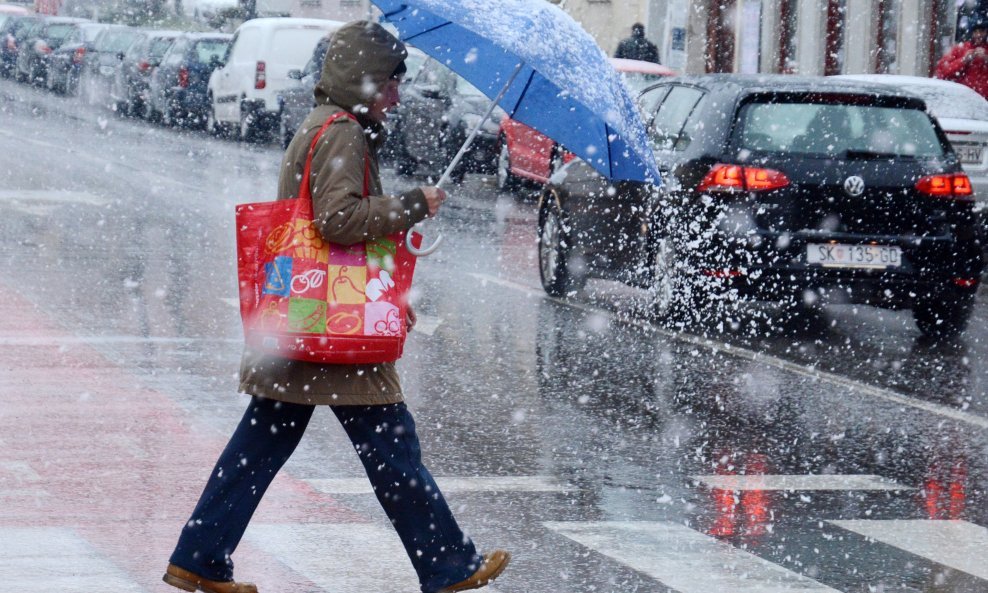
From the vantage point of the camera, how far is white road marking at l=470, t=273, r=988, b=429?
917 cm

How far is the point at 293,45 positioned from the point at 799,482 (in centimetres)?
2334

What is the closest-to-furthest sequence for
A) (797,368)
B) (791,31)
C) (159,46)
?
(797,368) < (791,31) < (159,46)

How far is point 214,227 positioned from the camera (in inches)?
639

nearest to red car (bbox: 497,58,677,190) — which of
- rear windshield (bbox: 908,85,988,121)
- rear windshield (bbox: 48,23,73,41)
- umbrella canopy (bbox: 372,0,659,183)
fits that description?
rear windshield (bbox: 908,85,988,121)

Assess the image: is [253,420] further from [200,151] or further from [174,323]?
[200,151]

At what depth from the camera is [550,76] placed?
5.30m

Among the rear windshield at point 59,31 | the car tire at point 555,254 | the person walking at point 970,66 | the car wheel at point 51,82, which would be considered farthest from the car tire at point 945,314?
the rear windshield at point 59,31

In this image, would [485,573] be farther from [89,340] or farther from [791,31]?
[791,31]

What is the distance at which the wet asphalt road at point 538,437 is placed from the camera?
6047mm

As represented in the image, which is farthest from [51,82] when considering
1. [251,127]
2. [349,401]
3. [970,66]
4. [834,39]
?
[349,401]

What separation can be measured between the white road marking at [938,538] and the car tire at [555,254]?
6133mm

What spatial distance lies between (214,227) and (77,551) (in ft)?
34.5

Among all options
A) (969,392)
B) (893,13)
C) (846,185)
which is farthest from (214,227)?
(893,13)

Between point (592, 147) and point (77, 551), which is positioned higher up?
point (592, 147)
